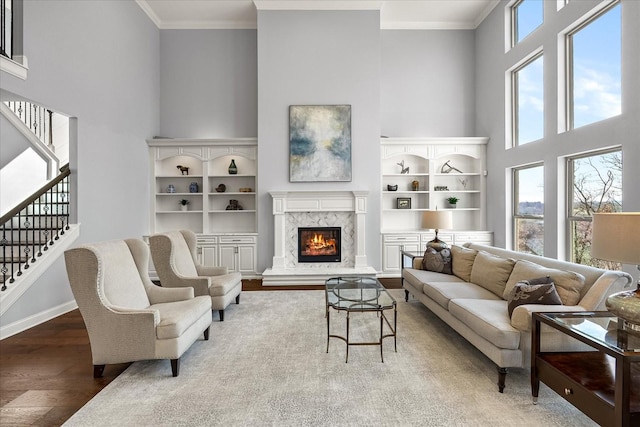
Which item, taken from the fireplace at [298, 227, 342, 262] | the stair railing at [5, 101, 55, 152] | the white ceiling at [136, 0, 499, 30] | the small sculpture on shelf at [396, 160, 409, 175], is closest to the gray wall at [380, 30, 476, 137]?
the white ceiling at [136, 0, 499, 30]

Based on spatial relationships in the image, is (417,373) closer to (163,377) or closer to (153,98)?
(163,377)

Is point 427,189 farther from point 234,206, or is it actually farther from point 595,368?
point 595,368

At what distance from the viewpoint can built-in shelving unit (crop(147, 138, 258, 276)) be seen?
21.3 feet

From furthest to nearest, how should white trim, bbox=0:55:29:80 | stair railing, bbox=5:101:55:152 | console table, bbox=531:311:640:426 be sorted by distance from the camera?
1. stair railing, bbox=5:101:55:152
2. white trim, bbox=0:55:29:80
3. console table, bbox=531:311:640:426

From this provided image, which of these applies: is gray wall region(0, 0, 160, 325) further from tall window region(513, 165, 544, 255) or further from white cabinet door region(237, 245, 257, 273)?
tall window region(513, 165, 544, 255)

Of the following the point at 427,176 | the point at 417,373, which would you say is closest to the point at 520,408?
the point at 417,373

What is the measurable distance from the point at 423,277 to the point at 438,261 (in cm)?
44

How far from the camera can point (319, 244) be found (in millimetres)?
Answer: 6531

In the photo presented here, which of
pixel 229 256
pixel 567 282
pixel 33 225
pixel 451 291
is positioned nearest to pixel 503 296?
Answer: pixel 451 291

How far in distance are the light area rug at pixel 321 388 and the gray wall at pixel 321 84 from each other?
336 cm

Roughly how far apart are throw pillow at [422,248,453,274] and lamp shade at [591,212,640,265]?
2.45 m

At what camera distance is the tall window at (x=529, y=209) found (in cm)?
536

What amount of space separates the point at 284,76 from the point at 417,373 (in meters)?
5.59

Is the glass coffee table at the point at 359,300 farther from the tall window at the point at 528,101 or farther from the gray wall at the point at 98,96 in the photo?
the tall window at the point at 528,101
